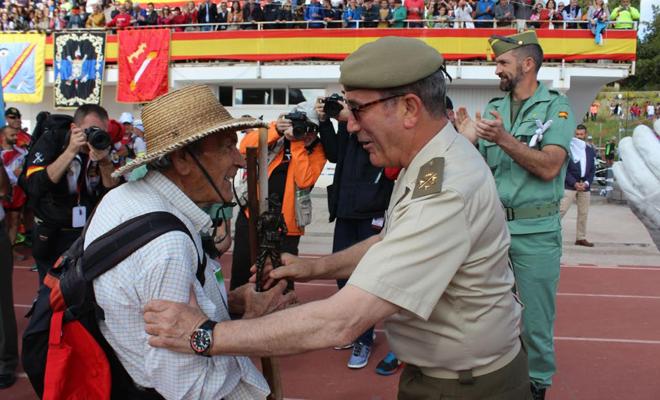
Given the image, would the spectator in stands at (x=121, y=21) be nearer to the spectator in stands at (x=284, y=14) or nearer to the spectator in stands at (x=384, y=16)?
the spectator in stands at (x=284, y=14)

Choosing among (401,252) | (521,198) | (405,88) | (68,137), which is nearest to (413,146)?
(405,88)

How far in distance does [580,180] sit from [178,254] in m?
8.37

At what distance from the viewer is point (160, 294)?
1.56 meters

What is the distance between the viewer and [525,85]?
3.37 m

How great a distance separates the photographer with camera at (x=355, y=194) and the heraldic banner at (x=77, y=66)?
1752 cm

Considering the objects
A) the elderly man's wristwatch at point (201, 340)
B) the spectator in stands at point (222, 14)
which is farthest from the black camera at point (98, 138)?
the spectator in stands at point (222, 14)

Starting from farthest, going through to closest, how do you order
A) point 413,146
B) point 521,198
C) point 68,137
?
point 68,137, point 521,198, point 413,146

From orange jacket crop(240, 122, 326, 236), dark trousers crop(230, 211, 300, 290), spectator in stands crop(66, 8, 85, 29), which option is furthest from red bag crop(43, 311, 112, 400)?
spectator in stands crop(66, 8, 85, 29)

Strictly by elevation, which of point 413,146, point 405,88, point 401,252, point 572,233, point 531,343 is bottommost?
point 572,233

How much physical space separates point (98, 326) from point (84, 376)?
15 centimetres

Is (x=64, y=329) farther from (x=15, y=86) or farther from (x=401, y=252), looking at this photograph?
(x=15, y=86)

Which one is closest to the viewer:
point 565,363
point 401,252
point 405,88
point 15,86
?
point 401,252

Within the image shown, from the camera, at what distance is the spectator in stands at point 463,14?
18.3 m

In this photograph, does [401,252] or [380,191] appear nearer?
[401,252]
